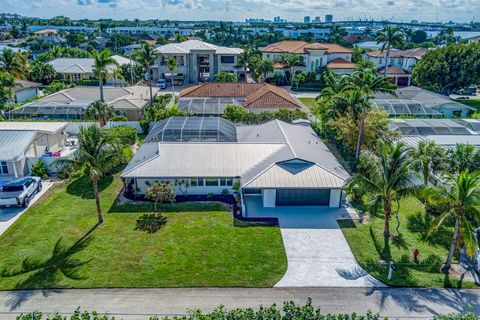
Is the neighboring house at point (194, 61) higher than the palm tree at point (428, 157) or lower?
higher

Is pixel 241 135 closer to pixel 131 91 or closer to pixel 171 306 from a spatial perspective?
pixel 171 306

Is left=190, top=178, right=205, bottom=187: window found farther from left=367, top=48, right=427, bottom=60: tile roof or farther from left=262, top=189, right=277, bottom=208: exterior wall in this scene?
left=367, top=48, right=427, bottom=60: tile roof

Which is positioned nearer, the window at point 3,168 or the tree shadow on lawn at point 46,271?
the tree shadow on lawn at point 46,271

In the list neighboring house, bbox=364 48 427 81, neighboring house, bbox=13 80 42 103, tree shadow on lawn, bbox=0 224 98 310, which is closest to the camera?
tree shadow on lawn, bbox=0 224 98 310

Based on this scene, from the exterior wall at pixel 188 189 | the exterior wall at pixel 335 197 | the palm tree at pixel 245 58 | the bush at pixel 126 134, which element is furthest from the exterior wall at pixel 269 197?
the palm tree at pixel 245 58

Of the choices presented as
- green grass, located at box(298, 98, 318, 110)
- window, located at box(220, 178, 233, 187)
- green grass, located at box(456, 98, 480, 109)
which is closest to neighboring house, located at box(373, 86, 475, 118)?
green grass, located at box(298, 98, 318, 110)

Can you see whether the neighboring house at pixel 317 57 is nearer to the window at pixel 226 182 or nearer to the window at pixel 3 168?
the window at pixel 226 182

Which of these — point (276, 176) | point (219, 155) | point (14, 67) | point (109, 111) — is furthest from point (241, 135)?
point (14, 67)
